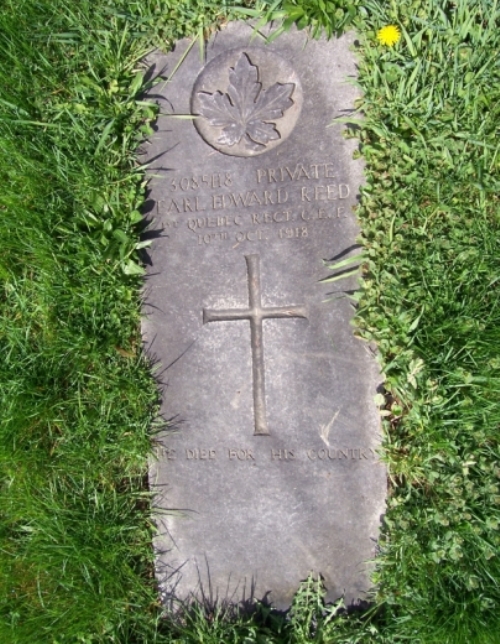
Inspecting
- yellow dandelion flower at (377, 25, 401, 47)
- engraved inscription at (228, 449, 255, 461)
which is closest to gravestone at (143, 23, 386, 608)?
engraved inscription at (228, 449, 255, 461)

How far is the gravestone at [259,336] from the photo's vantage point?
8.03 ft

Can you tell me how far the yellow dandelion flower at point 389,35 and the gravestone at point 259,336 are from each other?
0.13 metres

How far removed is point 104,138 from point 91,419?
1.26 m

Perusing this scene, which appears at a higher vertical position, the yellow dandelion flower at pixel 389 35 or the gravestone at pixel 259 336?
the yellow dandelion flower at pixel 389 35

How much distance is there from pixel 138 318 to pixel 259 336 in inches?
22.2

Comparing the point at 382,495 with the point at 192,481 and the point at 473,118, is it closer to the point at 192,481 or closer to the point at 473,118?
the point at 192,481

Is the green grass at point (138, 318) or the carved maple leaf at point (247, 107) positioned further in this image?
the carved maple leaf at point (247, 107)

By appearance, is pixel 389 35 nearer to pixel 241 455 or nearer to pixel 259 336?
pixel 259 336

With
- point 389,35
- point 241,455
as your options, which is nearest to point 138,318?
point 241,455

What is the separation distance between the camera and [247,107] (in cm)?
255

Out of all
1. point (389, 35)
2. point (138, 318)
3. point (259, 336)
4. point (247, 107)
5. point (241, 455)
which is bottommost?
point (241, 455)

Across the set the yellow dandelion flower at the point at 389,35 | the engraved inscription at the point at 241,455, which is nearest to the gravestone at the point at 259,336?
the engraved inscription at the point at 241,455

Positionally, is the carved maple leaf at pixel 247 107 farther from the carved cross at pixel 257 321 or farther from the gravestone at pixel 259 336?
the carved cross at pixel 257 321

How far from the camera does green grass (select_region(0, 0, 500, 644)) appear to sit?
242 centimetres
